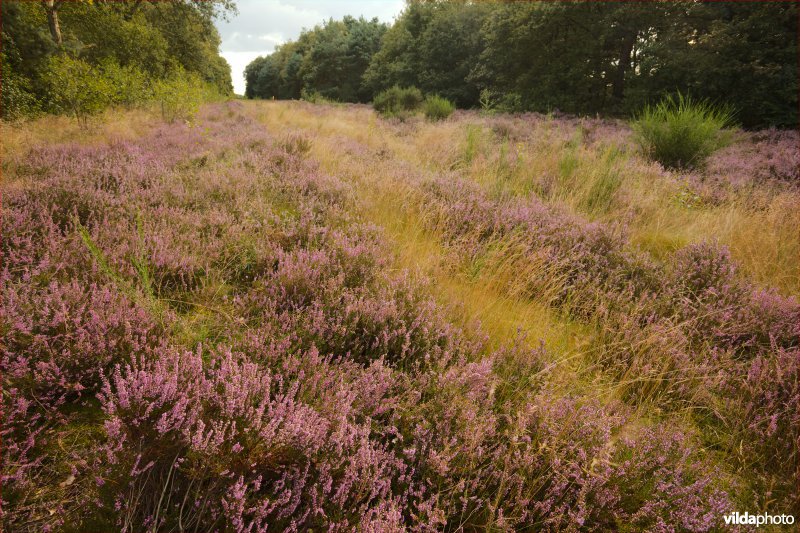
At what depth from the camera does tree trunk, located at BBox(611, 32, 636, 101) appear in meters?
17.3

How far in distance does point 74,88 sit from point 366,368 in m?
11.1

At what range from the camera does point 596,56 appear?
1836cm

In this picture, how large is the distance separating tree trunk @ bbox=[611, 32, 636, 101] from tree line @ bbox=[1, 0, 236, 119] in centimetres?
1918

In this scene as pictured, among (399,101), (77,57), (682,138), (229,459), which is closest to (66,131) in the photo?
(77,57)

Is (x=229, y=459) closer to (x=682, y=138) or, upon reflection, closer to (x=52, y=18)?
(x=682, y=138)

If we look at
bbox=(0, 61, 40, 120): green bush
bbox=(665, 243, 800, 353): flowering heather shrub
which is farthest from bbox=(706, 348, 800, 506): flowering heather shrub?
bbox=(0, 61, 40, 120): green bush

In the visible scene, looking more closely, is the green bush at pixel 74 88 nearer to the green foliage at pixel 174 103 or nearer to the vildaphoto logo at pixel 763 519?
the green foliage at pixel 174 103

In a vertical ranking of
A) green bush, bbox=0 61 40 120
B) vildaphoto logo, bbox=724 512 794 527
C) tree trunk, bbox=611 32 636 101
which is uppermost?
tree trunk, bbox=611 32 636 101

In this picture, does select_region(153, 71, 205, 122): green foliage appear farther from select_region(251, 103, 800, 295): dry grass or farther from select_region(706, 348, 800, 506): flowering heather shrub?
select_region(706, 348, 800, 506): flowering heather shrub

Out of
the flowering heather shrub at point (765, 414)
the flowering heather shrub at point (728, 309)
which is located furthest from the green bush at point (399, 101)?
the flowering heather shrub at point (765, 414)

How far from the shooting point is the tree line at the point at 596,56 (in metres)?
11.3

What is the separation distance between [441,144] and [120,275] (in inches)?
298

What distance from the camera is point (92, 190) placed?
10.7ft

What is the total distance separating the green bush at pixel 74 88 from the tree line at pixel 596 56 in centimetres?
1124
